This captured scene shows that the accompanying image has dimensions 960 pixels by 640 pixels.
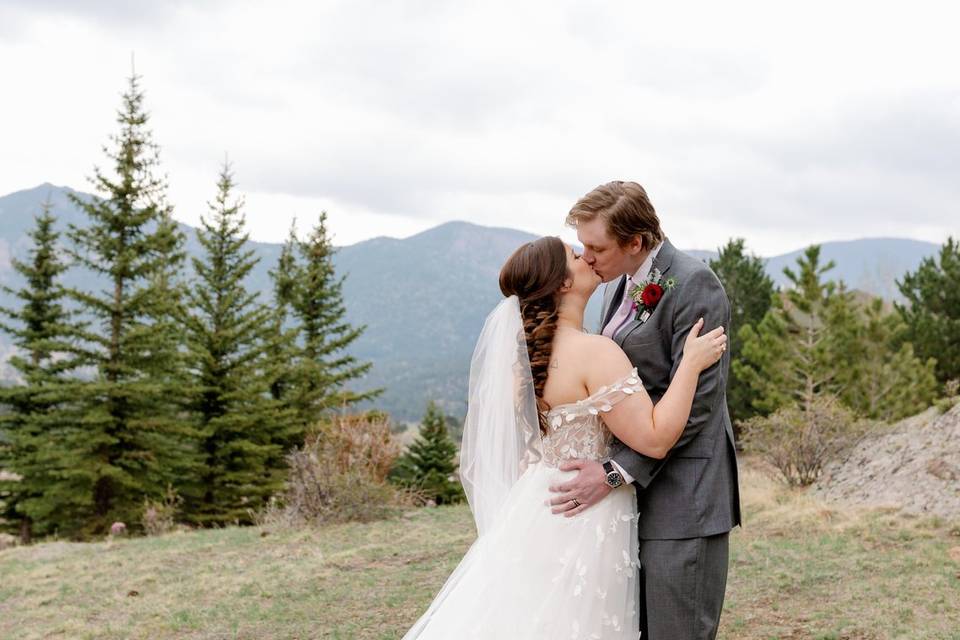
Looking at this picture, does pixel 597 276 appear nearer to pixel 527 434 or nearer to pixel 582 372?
pixel 582 372

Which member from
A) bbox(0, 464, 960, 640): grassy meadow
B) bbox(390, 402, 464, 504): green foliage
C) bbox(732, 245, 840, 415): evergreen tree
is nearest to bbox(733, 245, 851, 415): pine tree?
bbox(732, 245, 840, 415): evergreen tree

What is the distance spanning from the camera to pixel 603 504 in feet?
9.83

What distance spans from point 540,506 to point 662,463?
508 millimetres

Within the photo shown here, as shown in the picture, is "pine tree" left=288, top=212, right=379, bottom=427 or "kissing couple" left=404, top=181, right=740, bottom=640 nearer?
"kissing couple" left=404, top=181, right=740, bottom=640

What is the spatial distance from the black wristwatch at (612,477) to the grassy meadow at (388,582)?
3.29 metres

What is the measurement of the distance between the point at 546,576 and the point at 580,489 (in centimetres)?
37

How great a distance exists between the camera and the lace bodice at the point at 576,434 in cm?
300

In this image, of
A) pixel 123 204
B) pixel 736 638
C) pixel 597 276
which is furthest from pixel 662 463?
pixel 123 204

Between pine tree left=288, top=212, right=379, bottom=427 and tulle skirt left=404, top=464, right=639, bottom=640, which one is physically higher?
pine tree left=288, top=212, right=379, bottom=427

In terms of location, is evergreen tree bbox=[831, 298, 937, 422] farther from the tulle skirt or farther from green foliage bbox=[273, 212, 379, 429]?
green foliage bbox=[273, 212, 379, 429]

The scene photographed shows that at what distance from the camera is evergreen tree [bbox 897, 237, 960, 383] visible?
840 inches

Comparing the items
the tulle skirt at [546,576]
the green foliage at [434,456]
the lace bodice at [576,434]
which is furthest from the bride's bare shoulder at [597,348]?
the green foliage at [434,456]

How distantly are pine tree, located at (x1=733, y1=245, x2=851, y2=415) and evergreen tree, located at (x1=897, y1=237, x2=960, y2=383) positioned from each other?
2.04 m

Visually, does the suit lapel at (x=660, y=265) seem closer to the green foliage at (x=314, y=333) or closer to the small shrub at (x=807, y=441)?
the small shrub at (x=807, y=441)
